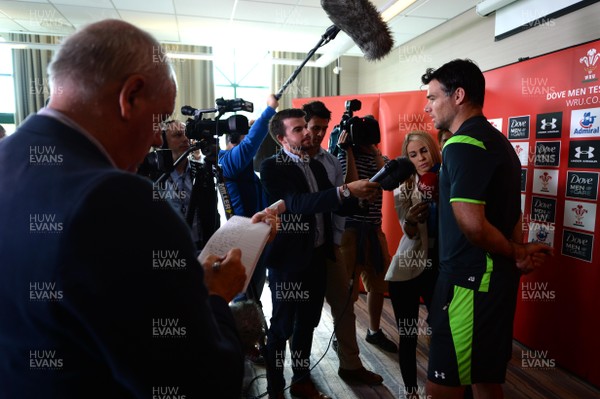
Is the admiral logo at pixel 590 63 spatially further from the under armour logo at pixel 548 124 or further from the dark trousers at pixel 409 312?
the dark trousers at pixel 409 312

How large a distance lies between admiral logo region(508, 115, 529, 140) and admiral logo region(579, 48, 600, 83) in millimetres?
→ 409

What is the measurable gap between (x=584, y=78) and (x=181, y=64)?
541 centimetres

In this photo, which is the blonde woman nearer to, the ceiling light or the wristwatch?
the wristwatch

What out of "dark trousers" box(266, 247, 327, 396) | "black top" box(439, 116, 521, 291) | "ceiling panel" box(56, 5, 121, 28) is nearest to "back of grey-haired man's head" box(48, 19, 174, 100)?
"black top" box(439, 116, 521, 291)

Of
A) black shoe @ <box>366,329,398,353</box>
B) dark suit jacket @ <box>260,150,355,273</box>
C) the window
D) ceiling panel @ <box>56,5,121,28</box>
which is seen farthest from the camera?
the window

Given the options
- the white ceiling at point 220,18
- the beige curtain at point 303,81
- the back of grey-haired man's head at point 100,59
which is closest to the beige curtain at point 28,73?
the white ceiling at point 220,18

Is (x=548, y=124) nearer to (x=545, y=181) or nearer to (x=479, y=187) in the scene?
(x=545, y=181)

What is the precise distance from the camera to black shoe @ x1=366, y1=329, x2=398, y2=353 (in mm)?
2521

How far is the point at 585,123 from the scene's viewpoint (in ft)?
6.74

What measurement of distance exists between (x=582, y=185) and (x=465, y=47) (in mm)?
2497

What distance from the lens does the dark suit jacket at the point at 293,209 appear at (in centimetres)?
182

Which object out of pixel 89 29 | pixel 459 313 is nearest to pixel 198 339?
pixel 89 29

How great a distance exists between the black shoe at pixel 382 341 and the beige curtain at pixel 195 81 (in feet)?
15.2

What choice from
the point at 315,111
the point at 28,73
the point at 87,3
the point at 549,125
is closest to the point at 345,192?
the point at 315,111
